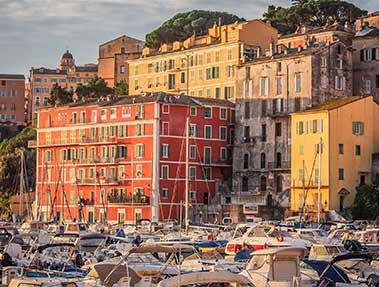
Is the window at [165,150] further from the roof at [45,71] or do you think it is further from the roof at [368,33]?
the roof at [45,71]

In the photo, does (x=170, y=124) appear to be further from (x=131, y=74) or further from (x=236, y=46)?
(x=131, y=74)

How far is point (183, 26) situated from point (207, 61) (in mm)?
29697

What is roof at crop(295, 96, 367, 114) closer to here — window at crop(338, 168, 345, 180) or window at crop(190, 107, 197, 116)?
window at crop(338, 168, 345, 180)

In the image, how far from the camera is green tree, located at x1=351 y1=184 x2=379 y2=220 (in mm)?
76000

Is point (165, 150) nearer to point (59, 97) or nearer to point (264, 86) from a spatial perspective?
point (264, 86)

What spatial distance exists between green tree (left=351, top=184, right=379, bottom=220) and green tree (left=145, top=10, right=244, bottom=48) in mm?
48065

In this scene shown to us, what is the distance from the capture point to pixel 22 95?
561 feet

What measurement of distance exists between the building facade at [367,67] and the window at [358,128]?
25.8ft

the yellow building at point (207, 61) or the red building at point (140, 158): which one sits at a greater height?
the yellow building at point (207, 61)

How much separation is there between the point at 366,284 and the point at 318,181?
46973mm

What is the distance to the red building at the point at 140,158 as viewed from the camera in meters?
85.9

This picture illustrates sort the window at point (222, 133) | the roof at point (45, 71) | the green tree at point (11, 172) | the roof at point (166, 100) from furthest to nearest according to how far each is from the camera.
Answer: the roof at point (45, 71)
the green tree at point (11, 172)
the window at point (222, 133)
the roof at point (166, 100)

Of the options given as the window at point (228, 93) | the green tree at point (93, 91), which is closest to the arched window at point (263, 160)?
the window at point (228, 93)

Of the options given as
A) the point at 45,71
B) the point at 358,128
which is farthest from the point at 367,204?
the point at 45,71
